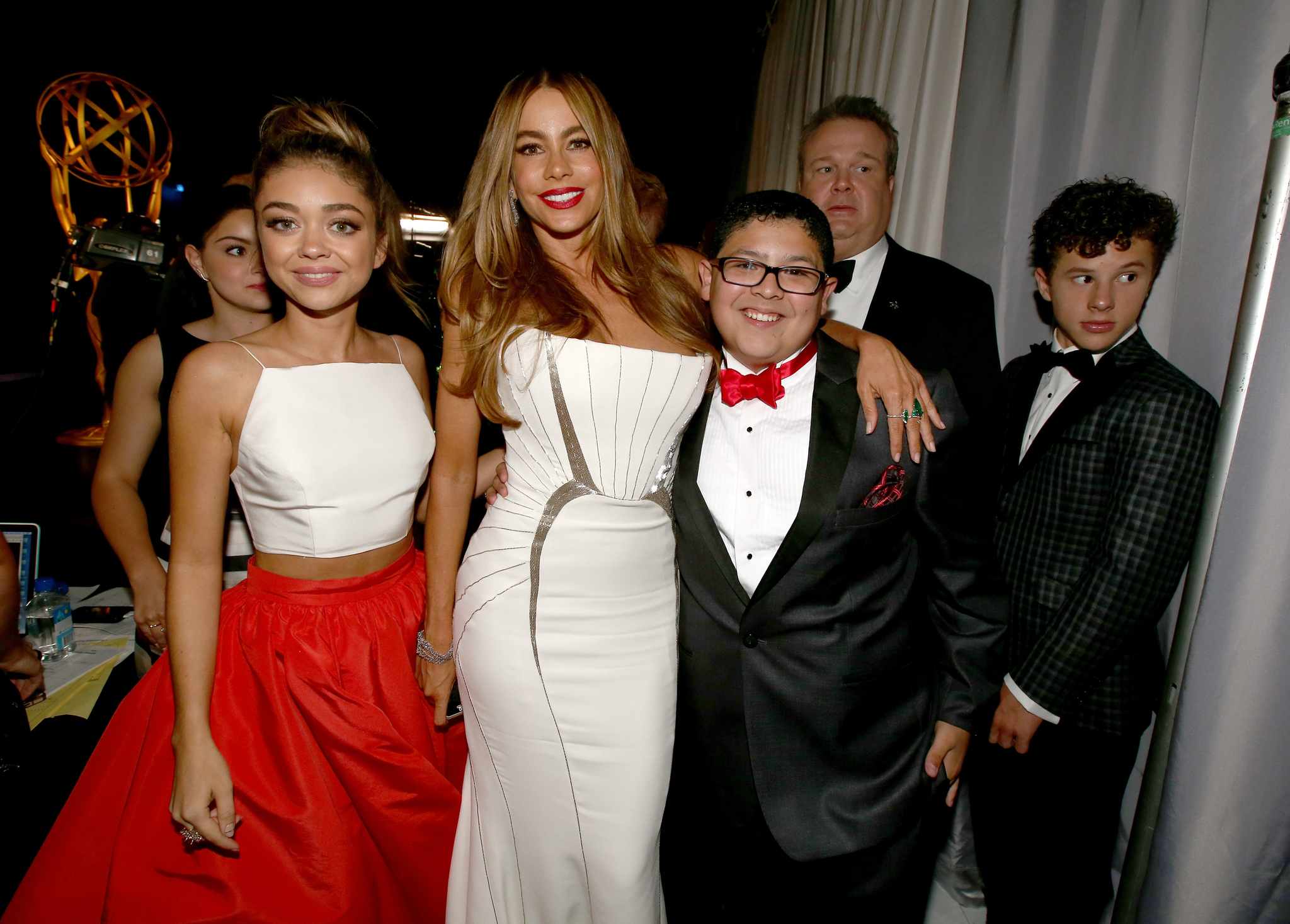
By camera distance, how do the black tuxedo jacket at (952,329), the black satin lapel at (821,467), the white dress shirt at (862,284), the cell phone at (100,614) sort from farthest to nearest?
1. the cell phone at (100,614)
2. the white dress shirt at (862,284)
3. the black tuxedo jacket at (952,329)
4. the black satin lapel at (821,467)

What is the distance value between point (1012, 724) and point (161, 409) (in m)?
2.36

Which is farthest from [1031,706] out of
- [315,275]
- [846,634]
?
[315,275]

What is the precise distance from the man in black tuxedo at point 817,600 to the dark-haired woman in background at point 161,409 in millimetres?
1272

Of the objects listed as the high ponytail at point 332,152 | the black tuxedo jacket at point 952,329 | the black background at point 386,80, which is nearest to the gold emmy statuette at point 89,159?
the black background at point 386,80

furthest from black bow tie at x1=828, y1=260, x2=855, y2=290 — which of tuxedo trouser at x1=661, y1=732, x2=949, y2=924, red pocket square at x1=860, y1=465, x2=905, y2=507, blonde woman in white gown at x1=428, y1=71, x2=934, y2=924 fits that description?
tuxedo trouser at x1=661, y1=732, x2=949, y2=924

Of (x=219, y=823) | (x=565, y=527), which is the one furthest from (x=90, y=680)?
(x=565, y=527)

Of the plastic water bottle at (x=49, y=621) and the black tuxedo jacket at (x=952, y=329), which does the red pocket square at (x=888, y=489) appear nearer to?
the black tuxedo jacket at (x=952, y=329)

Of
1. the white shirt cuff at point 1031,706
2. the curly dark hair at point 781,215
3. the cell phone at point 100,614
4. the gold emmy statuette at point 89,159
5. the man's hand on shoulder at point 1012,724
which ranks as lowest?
the cell phone at point 100,614

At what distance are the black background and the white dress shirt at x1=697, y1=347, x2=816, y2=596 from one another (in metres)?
3.04

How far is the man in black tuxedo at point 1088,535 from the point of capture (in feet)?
4.85

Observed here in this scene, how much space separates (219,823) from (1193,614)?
1934 mm

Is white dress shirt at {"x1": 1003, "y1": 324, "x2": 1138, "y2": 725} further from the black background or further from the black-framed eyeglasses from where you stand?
the black background

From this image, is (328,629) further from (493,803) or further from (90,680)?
(90,680)

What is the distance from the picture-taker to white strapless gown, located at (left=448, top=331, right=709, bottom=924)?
4.60 feet
